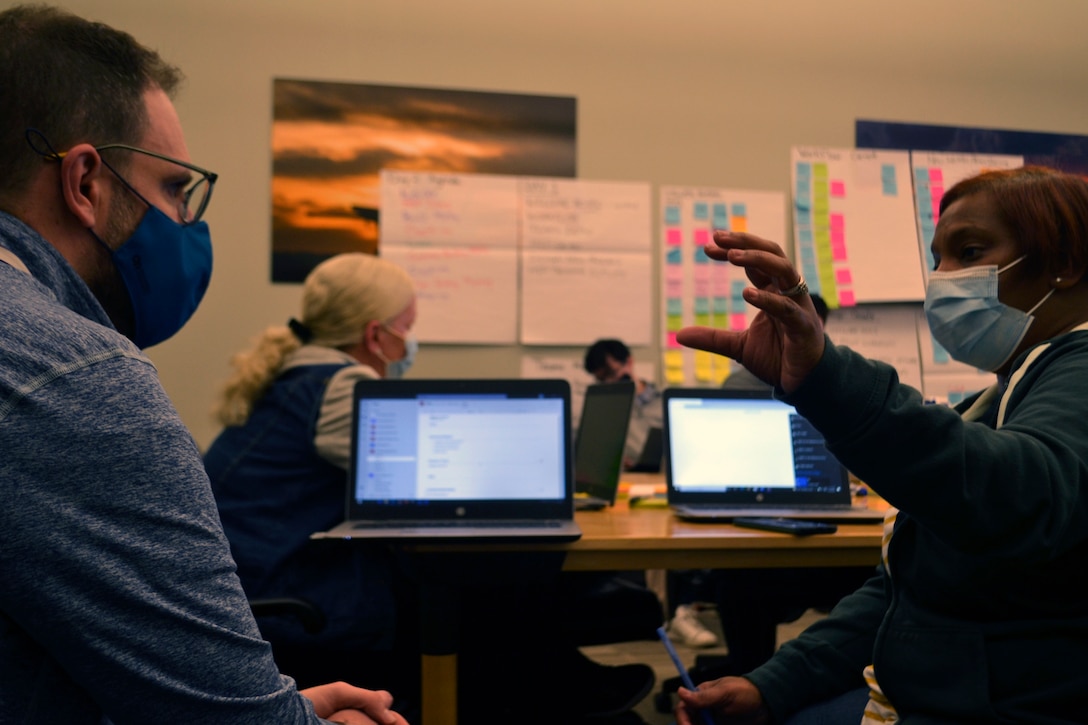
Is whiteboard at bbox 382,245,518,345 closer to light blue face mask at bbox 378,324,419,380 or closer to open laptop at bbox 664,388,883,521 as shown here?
light blue face mask at bbox 378,324,419,380

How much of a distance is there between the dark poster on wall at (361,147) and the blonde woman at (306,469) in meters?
1.58

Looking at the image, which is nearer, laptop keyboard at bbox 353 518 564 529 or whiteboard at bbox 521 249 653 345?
laptop keyboard at bbox 353 518 564 529

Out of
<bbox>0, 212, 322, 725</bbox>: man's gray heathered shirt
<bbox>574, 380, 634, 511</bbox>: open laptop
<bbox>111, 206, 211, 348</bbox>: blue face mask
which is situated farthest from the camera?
<bbox>574, 380, 634, 511</bbox>: open laptop

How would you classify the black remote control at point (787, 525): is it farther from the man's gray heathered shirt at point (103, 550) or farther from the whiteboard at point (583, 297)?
the whiteboard at point (583, 297)

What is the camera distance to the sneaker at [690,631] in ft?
11.5

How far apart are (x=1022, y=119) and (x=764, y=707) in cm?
418

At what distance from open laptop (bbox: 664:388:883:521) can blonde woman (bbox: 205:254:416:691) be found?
2.40 ft

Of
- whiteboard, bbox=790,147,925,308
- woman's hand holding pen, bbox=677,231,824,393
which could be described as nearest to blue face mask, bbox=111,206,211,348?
woman's hand holding pen, bbox=677,231,824,393

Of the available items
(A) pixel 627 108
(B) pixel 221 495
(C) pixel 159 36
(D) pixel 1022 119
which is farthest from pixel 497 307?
(D) pixel 1022 119

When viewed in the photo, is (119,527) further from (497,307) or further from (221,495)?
(497,307)

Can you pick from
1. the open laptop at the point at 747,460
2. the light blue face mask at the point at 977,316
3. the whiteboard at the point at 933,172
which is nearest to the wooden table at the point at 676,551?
the open laptop at the point at 747,460

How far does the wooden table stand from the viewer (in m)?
1.59

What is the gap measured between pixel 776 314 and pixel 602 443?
5.38 ft

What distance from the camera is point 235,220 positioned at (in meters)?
3.70
